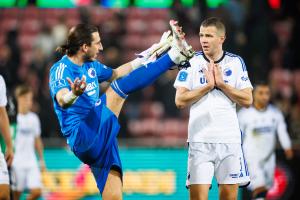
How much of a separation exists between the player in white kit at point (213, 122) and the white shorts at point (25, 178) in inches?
179

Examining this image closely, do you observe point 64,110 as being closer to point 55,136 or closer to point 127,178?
point 127,178

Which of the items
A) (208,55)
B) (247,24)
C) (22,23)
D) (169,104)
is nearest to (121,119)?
(169,104)

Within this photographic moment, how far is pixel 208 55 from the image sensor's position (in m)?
7.04

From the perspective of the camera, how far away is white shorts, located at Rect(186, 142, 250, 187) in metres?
6.89

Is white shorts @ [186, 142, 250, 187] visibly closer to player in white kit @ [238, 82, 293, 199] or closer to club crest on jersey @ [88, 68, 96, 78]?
club crest on jersey @ [88, 68, 96, 78]

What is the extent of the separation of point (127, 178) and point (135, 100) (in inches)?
85.5

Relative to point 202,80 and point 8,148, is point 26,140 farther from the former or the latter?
point 202,80

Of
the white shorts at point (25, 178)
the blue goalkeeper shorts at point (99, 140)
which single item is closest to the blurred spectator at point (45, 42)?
the white shorts at point (25, 178)

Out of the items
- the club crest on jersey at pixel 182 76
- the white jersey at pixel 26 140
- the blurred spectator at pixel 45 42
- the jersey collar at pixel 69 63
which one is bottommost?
the white jersey at pixel 26 140

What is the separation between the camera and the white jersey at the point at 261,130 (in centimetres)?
1061

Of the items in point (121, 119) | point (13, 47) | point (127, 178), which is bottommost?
point (127, 178)

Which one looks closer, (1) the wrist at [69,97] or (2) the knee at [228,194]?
(1) the wrist at [69,97]

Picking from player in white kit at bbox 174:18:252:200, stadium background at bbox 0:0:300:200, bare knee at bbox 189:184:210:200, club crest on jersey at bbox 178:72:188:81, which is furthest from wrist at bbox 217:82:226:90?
stadium background at bbox 0:0:300:200

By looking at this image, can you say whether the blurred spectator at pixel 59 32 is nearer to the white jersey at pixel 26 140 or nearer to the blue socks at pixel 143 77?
the white jersey at pixel 26 140
